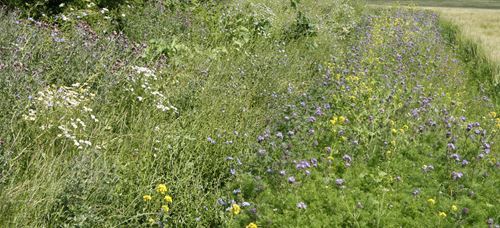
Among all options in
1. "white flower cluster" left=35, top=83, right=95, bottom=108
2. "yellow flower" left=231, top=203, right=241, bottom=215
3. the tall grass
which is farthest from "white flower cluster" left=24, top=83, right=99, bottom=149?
the tall grass

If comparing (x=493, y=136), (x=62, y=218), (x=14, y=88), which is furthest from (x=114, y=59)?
(x=493, y=136)

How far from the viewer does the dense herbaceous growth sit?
3453mm

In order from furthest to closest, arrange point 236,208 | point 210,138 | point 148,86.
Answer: point 148,86
point 210,138
point 236,208

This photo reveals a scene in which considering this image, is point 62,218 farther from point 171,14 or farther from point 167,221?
point 171,14

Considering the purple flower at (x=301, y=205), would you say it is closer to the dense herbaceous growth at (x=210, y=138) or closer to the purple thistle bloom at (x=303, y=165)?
the dense herbaceous growth at (x=210, y=138)

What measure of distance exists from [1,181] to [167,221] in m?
1.15

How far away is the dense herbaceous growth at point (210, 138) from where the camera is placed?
136 inches

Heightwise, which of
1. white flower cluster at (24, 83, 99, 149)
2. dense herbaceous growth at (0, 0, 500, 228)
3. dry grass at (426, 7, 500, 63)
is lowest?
dry grass at (426, 7, 500, 63)

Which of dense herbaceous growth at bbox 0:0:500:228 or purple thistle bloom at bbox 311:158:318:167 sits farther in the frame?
purple thistle bloom at bbox 311:158:318:167

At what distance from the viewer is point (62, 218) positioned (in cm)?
311

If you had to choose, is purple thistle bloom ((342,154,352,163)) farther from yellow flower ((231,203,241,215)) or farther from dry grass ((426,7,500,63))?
dry grass ((426,7,500,63))

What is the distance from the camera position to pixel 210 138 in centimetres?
426

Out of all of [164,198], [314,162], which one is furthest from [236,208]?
[314,162]

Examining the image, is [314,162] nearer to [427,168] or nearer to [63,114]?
[427,168]
